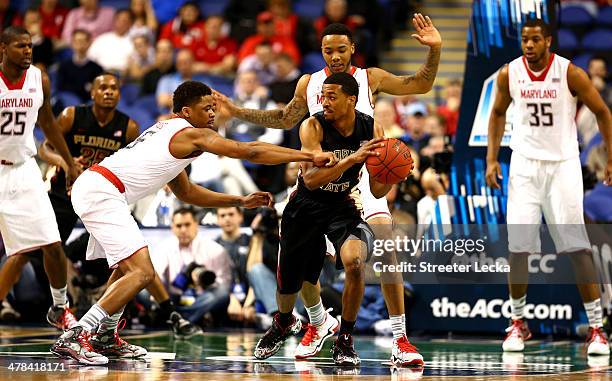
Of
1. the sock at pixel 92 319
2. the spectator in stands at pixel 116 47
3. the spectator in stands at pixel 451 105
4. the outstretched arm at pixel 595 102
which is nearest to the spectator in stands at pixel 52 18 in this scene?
the spectator in stands at pixel 116 47

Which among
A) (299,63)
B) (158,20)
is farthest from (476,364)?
(158,20)

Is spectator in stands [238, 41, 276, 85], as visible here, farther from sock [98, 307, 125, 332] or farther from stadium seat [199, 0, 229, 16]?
sock [98, 307, 125, 332]

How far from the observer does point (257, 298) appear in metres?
11.8

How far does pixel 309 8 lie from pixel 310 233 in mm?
9958

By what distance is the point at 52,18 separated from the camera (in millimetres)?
19062

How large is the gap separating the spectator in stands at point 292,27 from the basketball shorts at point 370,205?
8.41 m

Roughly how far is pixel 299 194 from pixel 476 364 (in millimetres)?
1911

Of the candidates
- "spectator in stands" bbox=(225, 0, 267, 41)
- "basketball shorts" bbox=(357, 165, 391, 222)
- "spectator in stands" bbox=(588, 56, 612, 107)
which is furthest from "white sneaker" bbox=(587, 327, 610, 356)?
"spectator in stands" bbox=(225, 0, 267, 41)

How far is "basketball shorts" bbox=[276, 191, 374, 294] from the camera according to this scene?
8.34 m

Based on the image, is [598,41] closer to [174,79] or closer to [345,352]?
[174,79]

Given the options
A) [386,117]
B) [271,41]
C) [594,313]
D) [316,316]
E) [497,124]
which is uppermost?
[271,41]

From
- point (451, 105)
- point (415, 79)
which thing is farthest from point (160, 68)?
point (415, 79)

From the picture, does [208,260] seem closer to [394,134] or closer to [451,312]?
[451,312]

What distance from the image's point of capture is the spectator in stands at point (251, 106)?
46.4 feet
